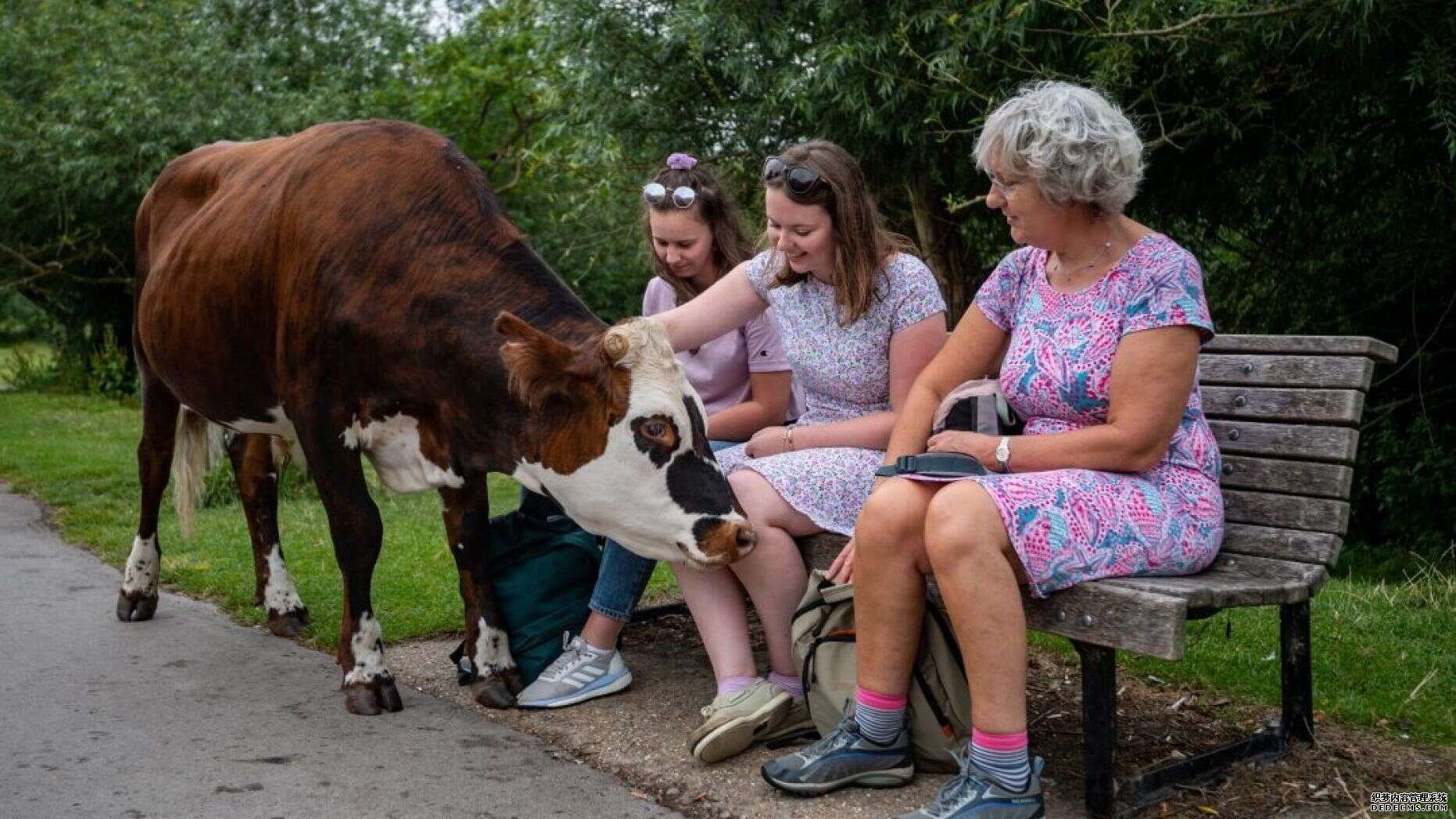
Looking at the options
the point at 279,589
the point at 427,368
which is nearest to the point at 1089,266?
the point at 427,368

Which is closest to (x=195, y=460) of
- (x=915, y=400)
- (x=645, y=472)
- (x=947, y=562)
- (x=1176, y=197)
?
(x=645, y=472)

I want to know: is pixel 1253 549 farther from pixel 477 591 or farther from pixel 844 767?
pixel 477 591

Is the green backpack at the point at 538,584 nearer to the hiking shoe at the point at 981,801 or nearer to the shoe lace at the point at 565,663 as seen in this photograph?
the shoe lace at the point at 565,663

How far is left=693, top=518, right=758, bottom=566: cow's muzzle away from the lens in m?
3.85

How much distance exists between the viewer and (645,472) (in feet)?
13.1

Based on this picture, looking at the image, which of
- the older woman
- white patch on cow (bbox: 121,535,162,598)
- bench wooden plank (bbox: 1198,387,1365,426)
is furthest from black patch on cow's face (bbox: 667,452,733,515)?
white patch on cow (bbox: 121,535,162,598)

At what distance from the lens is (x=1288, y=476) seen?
3.57 m

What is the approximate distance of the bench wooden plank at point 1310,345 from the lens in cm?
354

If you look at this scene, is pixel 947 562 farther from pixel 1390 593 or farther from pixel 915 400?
pixel 1390 593

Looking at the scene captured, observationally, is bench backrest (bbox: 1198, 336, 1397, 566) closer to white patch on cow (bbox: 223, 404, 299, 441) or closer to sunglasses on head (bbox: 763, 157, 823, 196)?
sunglasses on head (bbox: 763, 157, 823, 196)

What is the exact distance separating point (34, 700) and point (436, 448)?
1.51 metres

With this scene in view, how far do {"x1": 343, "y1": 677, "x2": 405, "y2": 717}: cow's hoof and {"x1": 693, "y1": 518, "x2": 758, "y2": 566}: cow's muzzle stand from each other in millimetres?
1190

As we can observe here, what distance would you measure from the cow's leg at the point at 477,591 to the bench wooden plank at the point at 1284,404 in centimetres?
226

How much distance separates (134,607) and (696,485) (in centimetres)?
289
